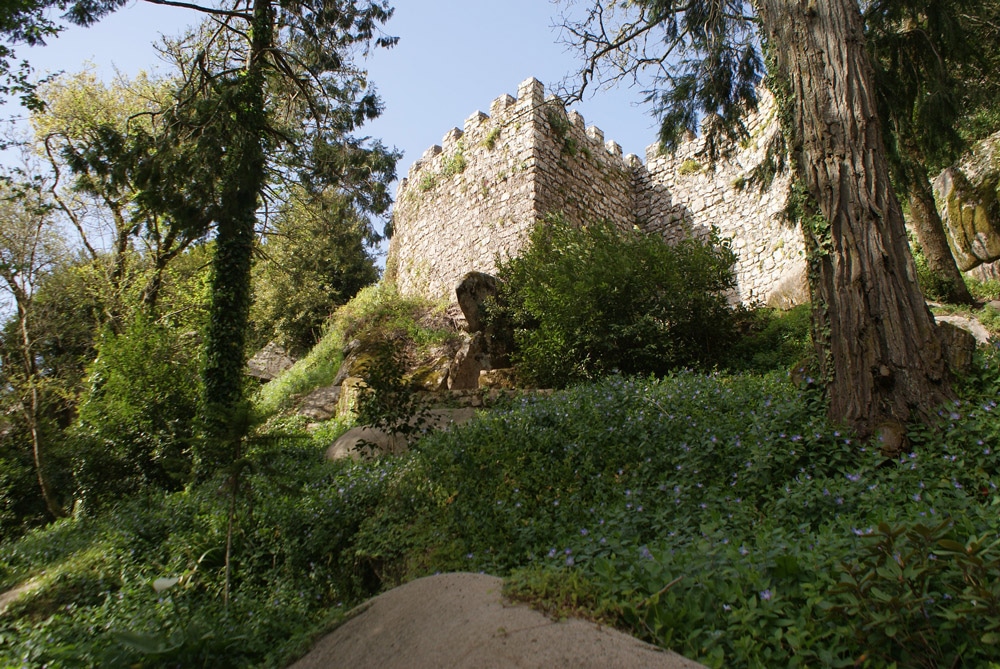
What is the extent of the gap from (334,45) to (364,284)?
9.87m

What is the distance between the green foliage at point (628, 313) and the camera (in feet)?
26.9

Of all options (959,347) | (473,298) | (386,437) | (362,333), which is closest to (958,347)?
(959,347)

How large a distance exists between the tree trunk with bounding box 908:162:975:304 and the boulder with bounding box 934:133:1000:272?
1109mm

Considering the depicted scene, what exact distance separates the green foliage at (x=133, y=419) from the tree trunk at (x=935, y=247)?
11.3 m

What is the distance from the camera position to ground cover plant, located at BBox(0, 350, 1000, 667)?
6.80 feet

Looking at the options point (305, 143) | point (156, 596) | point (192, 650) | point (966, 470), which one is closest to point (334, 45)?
point (305, 143)

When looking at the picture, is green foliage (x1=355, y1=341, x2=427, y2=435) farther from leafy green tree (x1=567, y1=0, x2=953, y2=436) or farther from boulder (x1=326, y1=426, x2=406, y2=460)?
leafy green tree (x1=567, y1=0, x2=953, y2=436)

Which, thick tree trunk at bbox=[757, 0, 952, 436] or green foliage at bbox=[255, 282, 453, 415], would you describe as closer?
thick tree trunk at bbox=[757, 0, 952, 436]

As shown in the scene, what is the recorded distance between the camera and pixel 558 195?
13.0m

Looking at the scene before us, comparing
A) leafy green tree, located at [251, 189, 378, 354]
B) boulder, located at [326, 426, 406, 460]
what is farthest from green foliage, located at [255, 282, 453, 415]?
boulder, located at [326, 426, 406, 460]

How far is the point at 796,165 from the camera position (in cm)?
492

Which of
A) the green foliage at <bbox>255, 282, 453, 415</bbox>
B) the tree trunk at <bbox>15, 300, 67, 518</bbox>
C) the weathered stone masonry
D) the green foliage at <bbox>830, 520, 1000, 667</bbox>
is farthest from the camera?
the weathered stone masonry

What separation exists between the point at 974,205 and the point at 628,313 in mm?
6135

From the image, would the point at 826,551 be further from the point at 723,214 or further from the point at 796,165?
the point at 723,214
